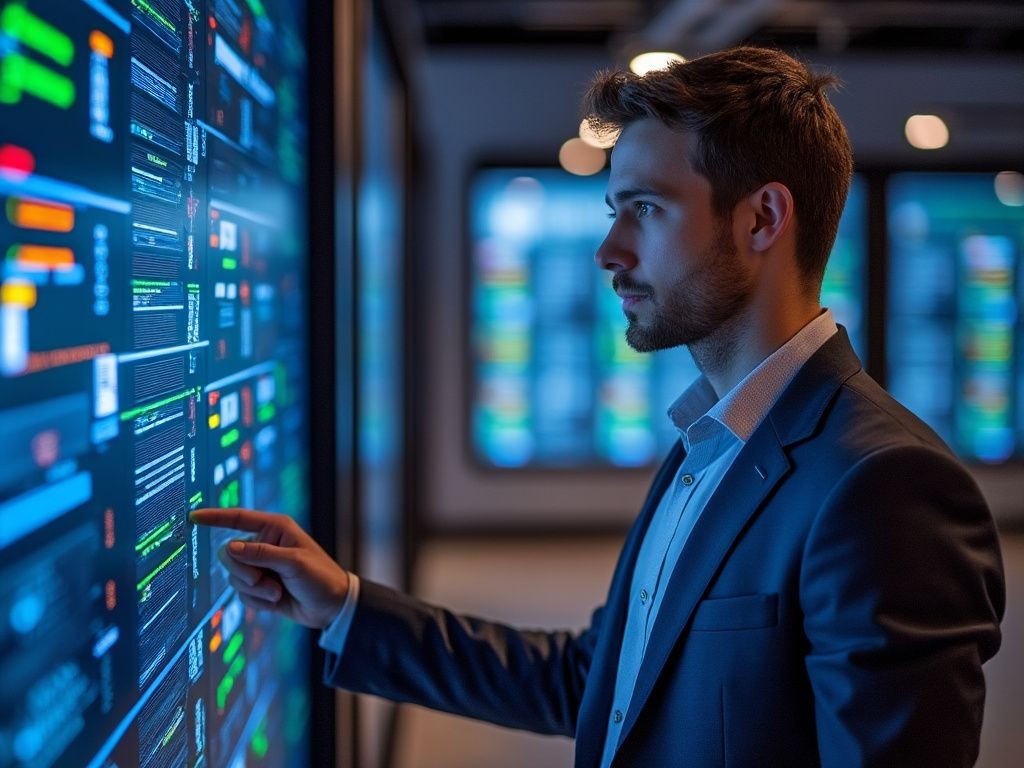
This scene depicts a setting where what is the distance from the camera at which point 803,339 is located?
46.5 inches

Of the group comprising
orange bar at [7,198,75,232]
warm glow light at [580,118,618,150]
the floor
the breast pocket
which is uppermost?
warm glow light at [580,118,618,150]

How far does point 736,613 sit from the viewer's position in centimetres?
101

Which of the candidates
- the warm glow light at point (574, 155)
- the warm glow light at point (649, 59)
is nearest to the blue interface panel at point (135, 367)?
the warm glow light at point (649, 59)

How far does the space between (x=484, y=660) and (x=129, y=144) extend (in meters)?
0.91

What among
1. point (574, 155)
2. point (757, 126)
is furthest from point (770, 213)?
point (574, 155)

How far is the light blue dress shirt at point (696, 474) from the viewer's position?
115 cm

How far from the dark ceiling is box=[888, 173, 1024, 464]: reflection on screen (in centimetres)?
102

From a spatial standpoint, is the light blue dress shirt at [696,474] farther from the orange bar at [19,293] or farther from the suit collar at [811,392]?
the orange bar at [19,293]

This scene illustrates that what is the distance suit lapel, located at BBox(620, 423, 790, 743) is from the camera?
1.04 m

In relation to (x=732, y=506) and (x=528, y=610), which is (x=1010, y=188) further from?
(x=732, y=506)

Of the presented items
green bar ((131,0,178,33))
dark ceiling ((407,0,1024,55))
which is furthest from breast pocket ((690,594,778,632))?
dark ceiling ((407,0,1024,55))

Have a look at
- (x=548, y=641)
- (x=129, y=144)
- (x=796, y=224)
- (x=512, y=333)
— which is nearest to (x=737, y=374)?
(x=796, y=224)

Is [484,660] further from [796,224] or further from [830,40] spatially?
[830,40]

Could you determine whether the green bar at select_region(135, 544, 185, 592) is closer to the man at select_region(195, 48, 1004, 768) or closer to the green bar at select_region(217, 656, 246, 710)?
the man at select_region(195, 48, 1004, 768)
